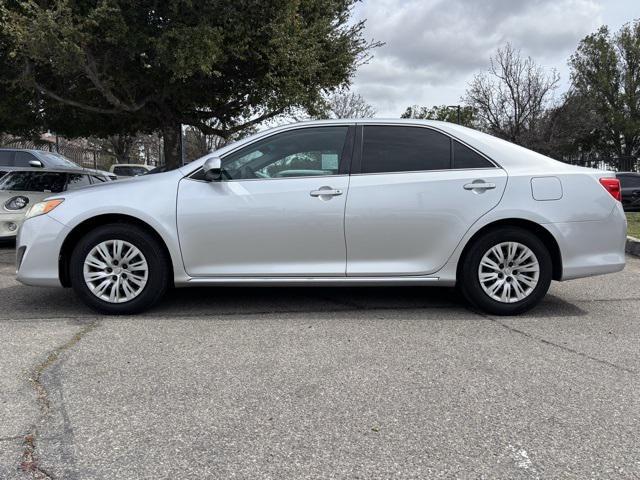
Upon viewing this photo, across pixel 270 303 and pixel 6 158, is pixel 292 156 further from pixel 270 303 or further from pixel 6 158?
pixel 6 158

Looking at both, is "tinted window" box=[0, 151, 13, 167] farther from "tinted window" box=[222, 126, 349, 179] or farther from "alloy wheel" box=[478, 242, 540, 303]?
"alloy wheel" box=[478, 242, 540, 303]

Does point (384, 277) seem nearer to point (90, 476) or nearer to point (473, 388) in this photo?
point (473, 388)

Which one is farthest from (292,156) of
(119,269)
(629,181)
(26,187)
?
(629,181)

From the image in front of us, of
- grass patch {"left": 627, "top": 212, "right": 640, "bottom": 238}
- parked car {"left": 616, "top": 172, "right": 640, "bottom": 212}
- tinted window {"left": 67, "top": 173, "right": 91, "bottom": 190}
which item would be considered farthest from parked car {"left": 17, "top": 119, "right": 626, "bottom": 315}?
parked car {"left": 616, "top": 172, "right": 640, "bottom": 212}

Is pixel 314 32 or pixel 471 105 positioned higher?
pixel 471 105

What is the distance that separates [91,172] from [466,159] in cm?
720

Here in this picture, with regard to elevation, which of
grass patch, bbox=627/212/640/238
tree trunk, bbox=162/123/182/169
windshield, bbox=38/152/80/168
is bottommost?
grass patch, bbox=627/212/640/238

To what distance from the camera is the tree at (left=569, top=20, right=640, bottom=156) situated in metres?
41.6

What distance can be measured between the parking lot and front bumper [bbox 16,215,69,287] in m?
0.37

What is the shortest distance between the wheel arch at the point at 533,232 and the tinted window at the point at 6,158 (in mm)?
10777

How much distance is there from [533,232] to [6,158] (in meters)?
11.4

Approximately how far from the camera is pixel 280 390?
327 centimetres

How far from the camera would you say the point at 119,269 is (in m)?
4.75

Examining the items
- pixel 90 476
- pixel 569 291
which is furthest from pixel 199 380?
pixel 569 291
